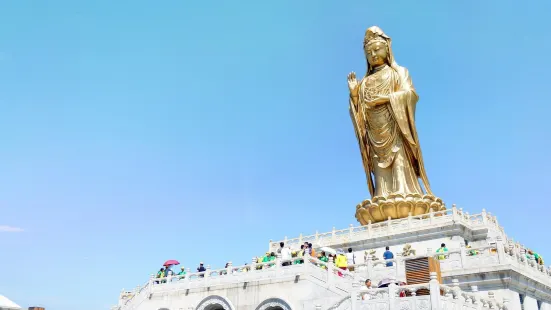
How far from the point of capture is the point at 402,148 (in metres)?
29.9

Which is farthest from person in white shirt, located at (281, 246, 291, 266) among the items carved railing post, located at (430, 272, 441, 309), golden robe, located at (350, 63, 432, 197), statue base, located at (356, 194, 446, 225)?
golden robe, located at (350, 63, 432, 197)

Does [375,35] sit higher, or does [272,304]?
[375,35]

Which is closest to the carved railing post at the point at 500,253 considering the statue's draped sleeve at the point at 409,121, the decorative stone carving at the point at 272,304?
the decorative stone carving at the point at 272,304

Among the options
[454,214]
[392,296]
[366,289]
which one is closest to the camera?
[392,296]

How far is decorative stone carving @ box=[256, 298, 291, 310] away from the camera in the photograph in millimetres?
17109

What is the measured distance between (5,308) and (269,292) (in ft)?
43.1

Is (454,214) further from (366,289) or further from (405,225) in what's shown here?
(366,289)

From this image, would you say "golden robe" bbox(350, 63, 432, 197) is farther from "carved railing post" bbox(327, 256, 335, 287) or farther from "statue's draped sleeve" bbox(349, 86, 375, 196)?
"carved railing post" bbox(327, 256, 335, 287)

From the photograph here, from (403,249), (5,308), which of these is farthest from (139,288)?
(403,249)

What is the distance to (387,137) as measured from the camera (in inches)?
1188

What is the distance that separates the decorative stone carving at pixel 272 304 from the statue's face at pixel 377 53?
744 inches

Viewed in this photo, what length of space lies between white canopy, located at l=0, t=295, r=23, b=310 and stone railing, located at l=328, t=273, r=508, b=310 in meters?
16.0

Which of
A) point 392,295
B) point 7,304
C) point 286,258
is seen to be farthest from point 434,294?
point 7,304

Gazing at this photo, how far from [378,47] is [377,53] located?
0.35 metres
